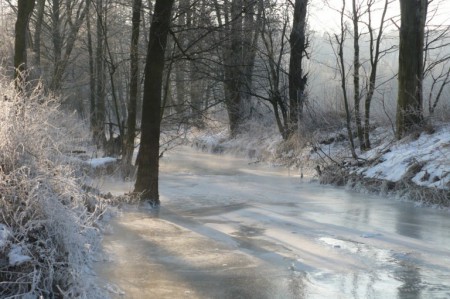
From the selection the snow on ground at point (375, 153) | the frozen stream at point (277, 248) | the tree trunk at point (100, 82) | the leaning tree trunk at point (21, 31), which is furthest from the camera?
the tree trunk at point (100, 82)

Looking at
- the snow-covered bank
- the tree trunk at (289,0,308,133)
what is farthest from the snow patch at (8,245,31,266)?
the tree trunk at (289,0,308,133)

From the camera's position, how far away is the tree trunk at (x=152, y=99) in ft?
32.4

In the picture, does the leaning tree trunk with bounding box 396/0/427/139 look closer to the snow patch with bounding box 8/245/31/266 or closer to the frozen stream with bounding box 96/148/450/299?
the frozen stream with bounding box 96/148/450/299

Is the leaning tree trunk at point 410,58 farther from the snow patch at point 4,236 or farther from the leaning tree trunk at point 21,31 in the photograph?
the snow patch at point 4,236

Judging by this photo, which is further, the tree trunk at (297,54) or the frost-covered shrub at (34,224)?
the tree trunk at (297,54)

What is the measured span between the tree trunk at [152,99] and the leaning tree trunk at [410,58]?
7070 mm

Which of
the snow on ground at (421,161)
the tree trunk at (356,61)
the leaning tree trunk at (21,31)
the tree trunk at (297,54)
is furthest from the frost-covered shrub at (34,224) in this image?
the tree trunk at (297,54)

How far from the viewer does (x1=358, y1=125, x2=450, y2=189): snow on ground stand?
37.5 feet

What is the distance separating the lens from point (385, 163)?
13.4m

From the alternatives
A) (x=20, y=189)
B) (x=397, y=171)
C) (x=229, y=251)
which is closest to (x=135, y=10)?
(x=397, y=171)

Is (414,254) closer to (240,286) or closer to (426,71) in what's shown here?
(240,286)

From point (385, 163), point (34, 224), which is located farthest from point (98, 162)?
point (34, 224)

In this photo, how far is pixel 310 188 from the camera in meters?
13.7

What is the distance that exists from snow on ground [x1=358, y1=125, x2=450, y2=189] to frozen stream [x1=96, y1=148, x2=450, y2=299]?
872 millimetres
